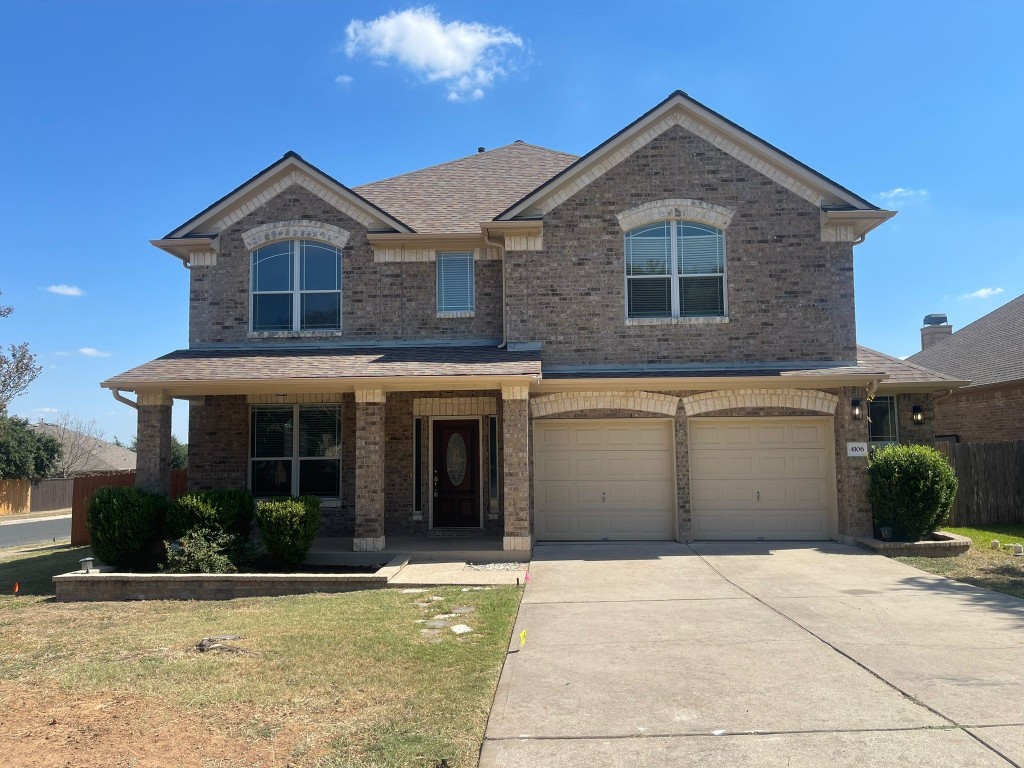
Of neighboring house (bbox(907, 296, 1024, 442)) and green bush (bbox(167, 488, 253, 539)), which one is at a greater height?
neighboring house (bbox(907, 296, 1024, 442))

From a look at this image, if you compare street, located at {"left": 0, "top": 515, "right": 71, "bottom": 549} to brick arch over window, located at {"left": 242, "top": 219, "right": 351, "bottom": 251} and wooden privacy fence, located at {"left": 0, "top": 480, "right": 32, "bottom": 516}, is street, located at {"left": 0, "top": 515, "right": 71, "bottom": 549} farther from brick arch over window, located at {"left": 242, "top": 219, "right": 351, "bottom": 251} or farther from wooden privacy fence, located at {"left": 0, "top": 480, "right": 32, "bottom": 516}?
brick arch over window, located at {"left": 242, "top": 219, "right": 351, "bottom": 251}

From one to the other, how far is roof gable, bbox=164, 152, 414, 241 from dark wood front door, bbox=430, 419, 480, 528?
13.2 feet

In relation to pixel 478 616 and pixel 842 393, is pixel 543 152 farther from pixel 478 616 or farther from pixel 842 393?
pixel 478 616

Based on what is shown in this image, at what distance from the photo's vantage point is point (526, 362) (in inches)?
486

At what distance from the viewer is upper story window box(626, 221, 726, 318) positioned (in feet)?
44.3

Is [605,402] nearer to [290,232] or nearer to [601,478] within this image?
[601,478]

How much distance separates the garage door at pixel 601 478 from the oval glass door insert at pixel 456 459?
1.70m

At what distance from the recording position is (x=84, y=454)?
4569 centimetres

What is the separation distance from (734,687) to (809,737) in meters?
0.99

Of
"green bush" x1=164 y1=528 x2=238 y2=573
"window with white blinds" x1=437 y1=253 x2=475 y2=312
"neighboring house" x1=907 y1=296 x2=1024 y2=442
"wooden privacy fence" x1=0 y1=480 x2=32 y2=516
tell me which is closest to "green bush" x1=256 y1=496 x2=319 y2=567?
"green bush" x1=164 y1=528 x2=238 y2=573

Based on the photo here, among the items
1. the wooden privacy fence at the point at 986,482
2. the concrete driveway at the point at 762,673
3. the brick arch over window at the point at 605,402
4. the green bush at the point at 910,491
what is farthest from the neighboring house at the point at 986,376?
the concrete driveway at the point at 762,673

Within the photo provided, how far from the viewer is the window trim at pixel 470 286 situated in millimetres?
14227

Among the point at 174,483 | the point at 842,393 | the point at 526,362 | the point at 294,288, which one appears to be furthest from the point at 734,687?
the point at 174,483

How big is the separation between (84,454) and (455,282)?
40.9 meters
